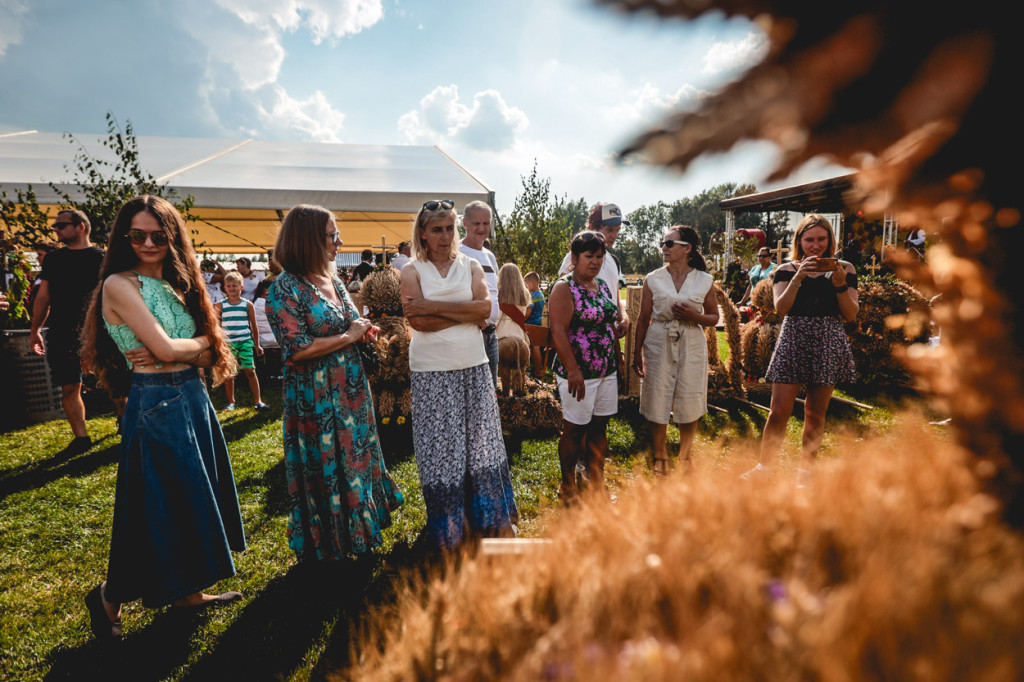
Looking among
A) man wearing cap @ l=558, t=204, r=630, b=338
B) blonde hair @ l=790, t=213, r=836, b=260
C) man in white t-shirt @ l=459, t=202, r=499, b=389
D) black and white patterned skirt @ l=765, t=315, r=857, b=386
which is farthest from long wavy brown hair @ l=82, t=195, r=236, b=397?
blonde hair @ l=790, t=213, r=836, b=260

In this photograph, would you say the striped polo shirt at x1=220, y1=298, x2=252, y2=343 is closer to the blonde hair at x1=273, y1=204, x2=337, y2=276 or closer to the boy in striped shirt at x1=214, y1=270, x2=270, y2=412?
the boy in striped shirt at x1=214, y1=270, x2=270, y2=412

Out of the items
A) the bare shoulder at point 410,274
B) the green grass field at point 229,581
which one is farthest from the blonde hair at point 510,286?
the bare shoulder at point 410,274

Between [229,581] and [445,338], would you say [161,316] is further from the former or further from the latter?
[229,581]

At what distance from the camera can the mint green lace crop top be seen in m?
2.46

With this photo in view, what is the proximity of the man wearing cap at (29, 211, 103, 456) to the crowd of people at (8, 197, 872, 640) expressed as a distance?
25cm

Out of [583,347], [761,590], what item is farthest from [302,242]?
[761,590]

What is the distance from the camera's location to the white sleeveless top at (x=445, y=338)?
10.4 feet

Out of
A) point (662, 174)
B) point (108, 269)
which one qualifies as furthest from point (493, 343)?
point (662, 174)

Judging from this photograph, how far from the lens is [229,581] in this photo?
3.13 meters

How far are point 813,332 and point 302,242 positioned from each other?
3606 mm

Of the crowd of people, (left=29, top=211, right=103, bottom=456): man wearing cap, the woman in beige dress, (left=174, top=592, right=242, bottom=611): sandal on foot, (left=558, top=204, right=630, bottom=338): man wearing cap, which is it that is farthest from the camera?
(left=29, top=211, right=103, bottom=456): man wearing cap

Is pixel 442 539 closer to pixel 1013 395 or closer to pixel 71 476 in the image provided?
pixel 1013 395

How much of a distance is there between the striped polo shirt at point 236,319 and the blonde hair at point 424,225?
15.3 feet

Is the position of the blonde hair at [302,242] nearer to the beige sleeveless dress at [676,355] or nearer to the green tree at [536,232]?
the beige sleeveless dress at [676,355]
